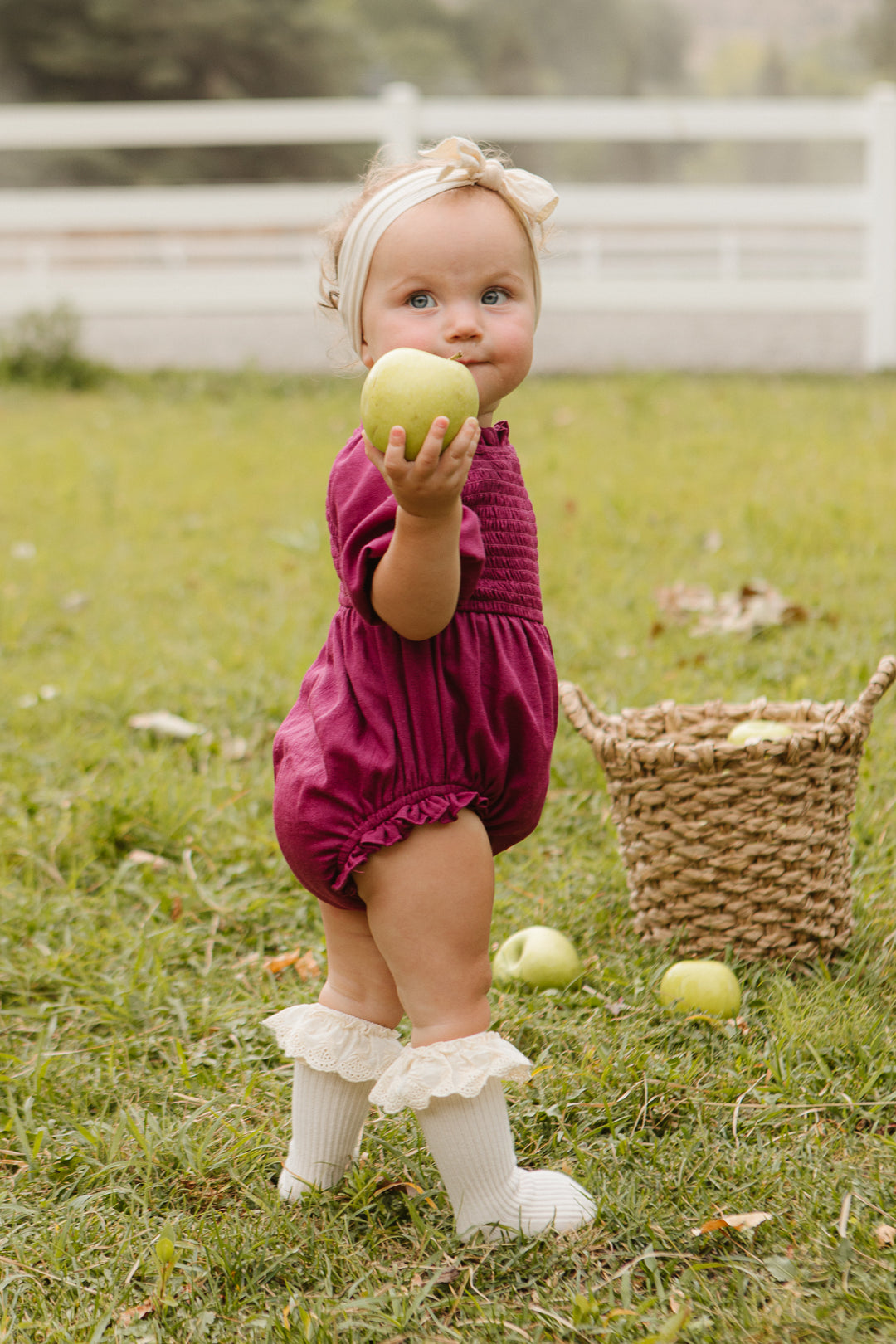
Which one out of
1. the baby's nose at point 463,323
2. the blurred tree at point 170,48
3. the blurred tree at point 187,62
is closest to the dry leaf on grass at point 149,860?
the baby's nose at point 463,323

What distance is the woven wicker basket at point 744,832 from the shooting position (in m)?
2.44

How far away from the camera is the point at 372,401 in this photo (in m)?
1.52

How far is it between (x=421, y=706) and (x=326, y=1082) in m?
0.60

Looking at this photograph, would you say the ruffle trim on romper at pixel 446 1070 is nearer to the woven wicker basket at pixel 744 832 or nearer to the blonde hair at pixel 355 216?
the woven wicker basket at pixel 744 832

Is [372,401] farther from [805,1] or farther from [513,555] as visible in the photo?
[805,1]

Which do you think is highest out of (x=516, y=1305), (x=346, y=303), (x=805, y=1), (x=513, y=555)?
(x=805, y=1)

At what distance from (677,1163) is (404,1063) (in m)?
0.47

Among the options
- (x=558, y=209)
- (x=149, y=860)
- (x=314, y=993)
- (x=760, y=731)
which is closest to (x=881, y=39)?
(x=558, y=209)

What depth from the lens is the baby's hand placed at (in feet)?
4.85

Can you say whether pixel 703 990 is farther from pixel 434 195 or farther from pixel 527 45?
pixel 527 45

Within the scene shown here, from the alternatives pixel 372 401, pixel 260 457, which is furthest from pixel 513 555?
pixel 260 457

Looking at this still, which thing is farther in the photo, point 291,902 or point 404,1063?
point 291,902

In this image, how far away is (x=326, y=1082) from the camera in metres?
1.95

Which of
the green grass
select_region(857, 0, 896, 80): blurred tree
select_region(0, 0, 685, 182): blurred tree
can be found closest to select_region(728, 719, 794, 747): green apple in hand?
the green grass
